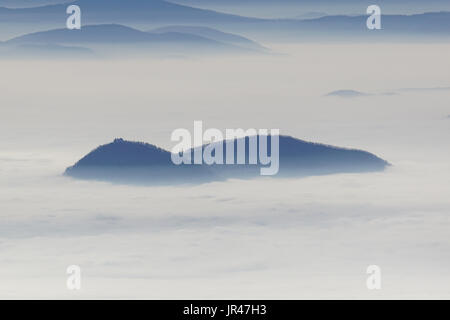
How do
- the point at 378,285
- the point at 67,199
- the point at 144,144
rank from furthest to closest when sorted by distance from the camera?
1. the point at 144,144
2. the point at 67,199
3. the point at 378,285

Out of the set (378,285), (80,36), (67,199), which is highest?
(80,36)

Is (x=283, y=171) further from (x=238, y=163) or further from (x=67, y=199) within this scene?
(x=67, y=199)

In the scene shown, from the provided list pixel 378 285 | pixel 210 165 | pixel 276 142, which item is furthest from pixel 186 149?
pixel 378 285

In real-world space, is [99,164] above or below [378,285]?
above

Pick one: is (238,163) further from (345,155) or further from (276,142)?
(345,155)

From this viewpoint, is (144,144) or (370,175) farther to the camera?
(144,144)

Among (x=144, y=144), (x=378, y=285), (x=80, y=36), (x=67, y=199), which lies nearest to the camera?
(x=378, y=285)

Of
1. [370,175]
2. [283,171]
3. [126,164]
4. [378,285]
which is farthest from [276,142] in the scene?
[378,285]
